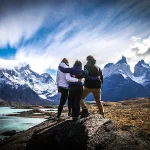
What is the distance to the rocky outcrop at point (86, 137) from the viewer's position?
33.4 ft

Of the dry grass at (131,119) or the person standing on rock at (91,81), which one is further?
the person standing on rock at (91,81)

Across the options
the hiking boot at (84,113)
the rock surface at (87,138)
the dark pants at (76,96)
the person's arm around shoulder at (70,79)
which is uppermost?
the person's arm around shoulder at (70,79)

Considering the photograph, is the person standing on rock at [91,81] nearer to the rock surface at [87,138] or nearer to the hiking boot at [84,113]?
the hiking boot at [84,113]

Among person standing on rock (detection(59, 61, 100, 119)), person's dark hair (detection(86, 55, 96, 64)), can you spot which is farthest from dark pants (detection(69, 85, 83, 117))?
person's dark hair (detection(86, 55, 96, 64))

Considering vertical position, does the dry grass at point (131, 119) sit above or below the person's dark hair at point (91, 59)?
below

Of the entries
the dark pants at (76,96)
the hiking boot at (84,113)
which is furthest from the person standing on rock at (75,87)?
the hiking boot at (84,113)

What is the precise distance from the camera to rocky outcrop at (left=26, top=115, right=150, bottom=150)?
10.2 m

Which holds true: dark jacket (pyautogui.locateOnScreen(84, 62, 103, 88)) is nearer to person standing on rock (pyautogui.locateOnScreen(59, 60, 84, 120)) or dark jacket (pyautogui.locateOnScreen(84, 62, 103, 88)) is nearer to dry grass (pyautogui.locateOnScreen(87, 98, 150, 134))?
person standing on rock (pyautogui.locateOnScreen(59, 60, 84, 120))

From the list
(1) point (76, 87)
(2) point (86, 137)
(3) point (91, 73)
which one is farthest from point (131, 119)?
(2) point (86, 137)

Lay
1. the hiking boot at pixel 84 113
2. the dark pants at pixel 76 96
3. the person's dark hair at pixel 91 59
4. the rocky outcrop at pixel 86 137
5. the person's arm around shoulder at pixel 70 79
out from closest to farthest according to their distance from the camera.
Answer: the rocky outcrop at pixel 86 137 → the dark pants at pixel 76 96 → the person's arm around shoulder at pixel 70 79 → the hiking boot at pixel 84 113 → the person's dark hair at pixel 91 59

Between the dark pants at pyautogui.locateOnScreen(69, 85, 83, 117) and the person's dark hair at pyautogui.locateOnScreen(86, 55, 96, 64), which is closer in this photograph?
the dark pants at pyautogui.locateOnScreen(69, 85, 83, 117)

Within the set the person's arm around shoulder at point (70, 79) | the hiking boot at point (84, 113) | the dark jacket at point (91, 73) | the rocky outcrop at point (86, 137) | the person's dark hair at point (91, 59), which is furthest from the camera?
the person's dark hair at point (91, 59)

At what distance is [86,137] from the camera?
10.4 metres

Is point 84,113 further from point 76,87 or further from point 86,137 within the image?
point 86,137
